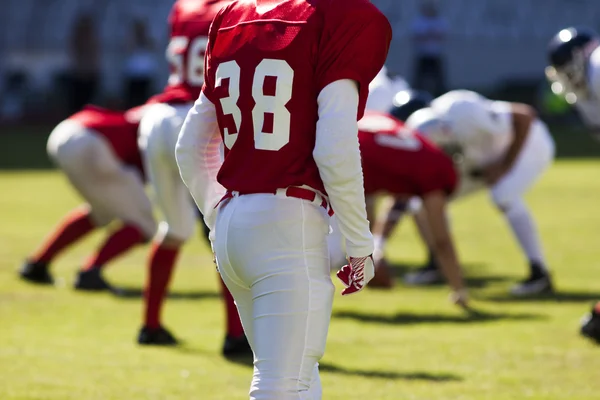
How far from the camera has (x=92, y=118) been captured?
9.38 metres

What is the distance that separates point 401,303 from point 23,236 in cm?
528

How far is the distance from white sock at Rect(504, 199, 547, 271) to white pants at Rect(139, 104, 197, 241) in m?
3.27

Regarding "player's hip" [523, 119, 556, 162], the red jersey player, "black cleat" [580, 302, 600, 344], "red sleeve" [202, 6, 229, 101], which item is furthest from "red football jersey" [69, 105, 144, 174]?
"red sleeve" [202, 6, 229, 101]

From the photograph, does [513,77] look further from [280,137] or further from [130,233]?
[280,137]

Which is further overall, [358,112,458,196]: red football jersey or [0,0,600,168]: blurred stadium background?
[0,0,600,168]: blurred stadium background

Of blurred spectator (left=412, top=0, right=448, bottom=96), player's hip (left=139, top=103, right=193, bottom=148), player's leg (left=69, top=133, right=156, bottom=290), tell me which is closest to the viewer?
player's hip (left=139, top=103, right=193, bottom=148)

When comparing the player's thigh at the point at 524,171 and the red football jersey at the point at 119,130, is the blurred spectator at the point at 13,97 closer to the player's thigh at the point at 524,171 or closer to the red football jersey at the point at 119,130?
the red football jersey at the point at 119,130

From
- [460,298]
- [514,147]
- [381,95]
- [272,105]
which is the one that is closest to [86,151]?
[381,95]

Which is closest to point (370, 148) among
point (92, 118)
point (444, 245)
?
point (444, 245)

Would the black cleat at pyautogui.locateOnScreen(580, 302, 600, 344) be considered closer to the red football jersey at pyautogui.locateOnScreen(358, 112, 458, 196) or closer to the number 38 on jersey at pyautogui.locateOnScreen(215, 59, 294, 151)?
the red football jersey at pyautogui.locateOnScreen(358, 112, 458, 196)

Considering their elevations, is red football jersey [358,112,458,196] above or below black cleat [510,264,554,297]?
above

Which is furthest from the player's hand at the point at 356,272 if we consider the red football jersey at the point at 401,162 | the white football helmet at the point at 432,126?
the white football helmet at the point at 432,126

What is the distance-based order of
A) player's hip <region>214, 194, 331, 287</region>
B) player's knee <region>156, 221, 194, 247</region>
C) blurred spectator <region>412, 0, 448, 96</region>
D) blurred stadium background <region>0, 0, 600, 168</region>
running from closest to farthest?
player's hip <region>214, 194, 331, 287</region> → player's knee <region>156, 221, 194, 247</region> → blurred spectator <region>412, 0, 448, 96</region> → blurred stadium background <region>0, 0, 600, 168</region>

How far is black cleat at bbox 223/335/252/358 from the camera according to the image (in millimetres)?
6758
